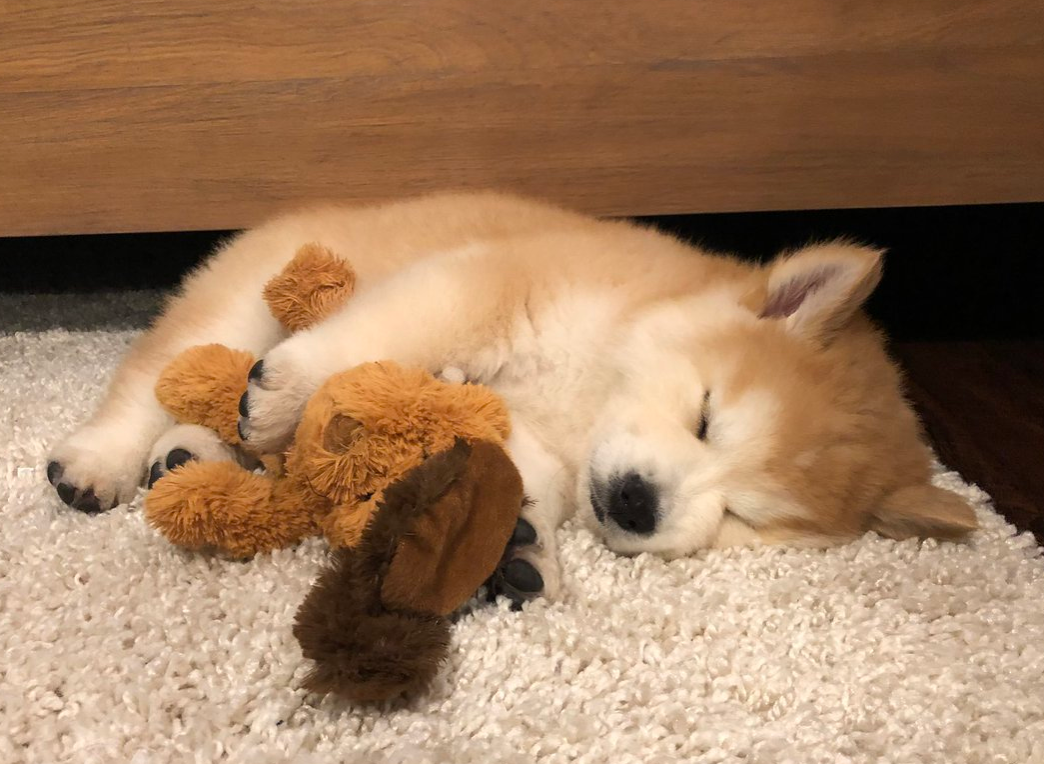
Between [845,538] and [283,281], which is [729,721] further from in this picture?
[283,281]

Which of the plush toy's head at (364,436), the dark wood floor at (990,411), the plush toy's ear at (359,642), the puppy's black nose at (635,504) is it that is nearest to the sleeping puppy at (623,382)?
the puppy's black nose at (635,504)

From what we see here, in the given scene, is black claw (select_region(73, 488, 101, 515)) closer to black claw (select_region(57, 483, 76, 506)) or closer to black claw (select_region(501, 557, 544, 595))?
black claw (select_region(57, 483, 76, 506))

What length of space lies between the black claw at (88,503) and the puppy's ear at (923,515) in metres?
1.28

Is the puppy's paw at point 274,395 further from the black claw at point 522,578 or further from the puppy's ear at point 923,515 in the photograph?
the puppy's ear at point 923,515

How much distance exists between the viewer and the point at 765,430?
123 cm

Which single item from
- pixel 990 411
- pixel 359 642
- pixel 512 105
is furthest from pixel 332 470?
pixel 990 411

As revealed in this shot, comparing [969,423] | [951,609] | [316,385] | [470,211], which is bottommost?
[969,423]

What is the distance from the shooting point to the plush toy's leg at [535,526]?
115cm

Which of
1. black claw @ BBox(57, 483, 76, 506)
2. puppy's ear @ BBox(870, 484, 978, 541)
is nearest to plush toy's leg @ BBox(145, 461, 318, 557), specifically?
black claw @ BBox(57, 483, 76, 506)

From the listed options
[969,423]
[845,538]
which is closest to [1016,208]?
[969,423]

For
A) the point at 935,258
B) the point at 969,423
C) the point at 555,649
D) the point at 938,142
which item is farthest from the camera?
the point at 935,258

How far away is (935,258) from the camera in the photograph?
2826mm

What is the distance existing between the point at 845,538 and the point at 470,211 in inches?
36.1

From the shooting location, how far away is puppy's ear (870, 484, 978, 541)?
4.35 ft
